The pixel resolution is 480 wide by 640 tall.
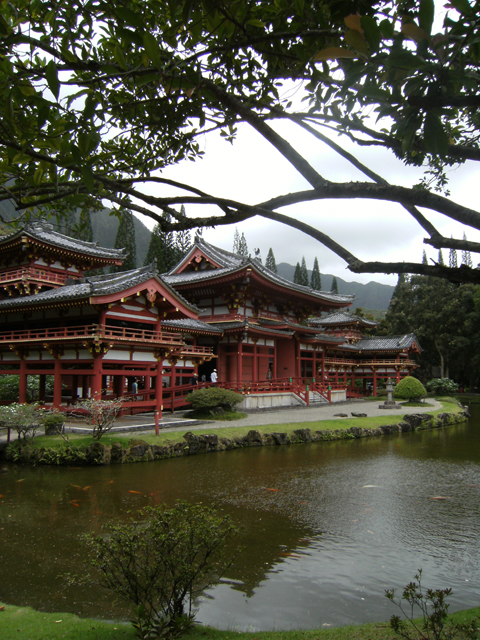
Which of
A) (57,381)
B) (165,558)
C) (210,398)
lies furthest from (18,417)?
(165,558)

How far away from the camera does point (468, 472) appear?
11414mm

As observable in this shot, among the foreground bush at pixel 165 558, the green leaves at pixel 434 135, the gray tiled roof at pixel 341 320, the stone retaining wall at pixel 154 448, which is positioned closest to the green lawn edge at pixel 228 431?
the stone retaining wall at pixel 154 448

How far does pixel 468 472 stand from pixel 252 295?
1596 cm

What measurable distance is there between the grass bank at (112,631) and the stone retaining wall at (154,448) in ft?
25.2

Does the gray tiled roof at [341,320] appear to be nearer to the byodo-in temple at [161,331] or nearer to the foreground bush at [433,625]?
the byodo-in temple at [161,331]

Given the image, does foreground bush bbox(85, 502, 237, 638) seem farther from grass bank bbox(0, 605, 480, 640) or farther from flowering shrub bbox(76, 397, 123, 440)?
flowering shrub bbox(76, 397, 123, 440)

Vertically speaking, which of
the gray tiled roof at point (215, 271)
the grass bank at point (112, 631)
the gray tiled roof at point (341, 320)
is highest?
the gray tiled roof at point (215, 271)

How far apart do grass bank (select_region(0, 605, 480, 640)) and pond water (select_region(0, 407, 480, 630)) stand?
39 cm

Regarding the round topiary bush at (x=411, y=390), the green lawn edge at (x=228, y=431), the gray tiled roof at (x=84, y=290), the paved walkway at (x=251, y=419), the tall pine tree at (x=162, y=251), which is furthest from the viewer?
the tall pine tree at (x=162, y=251)

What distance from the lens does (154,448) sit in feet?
40.4

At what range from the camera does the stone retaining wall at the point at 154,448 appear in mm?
11578

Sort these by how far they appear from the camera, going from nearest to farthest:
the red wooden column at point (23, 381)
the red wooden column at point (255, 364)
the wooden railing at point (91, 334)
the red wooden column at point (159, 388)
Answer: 1. the wooden railing at point (91, 334)
2. the red wooden column at point (159, 388)
3. the red wooden column at point (23, 381)
4. the red wooden column at point (255, 364)

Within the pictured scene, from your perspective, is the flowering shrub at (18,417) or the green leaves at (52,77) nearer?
the green leaves at (52,77)

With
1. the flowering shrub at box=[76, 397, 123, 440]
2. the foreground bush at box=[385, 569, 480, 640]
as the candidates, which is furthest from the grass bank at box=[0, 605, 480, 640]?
the flowering shrub at box=[76, 397, 123, 440]
